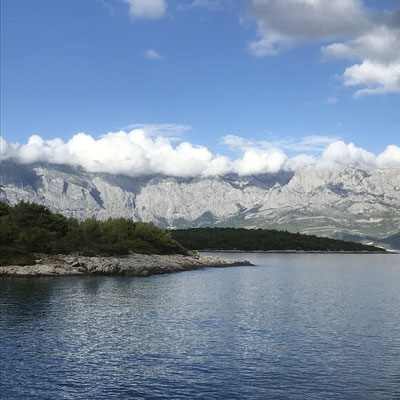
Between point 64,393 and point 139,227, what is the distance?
15678 cm

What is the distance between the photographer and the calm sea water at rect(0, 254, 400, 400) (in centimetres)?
3609

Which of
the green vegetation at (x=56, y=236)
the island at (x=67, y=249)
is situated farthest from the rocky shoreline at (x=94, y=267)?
the green vegetation at (x=56, y=236)

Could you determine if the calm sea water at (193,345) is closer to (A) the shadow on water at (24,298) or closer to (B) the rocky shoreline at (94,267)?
(A) the shadow on water at (24,298)

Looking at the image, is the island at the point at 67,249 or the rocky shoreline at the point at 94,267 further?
the island at the point at 67,249

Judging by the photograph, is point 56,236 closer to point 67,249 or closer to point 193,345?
point 67,249

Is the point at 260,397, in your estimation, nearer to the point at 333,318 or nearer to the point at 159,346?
the point at 159,346

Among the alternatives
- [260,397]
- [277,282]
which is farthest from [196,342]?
[277,282]

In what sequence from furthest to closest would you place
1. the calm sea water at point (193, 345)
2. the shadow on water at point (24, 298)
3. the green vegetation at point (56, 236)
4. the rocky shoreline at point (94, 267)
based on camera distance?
the green vegetation at point (56, 236) → the rocky shoreline at point (94, 267) → the shadow on water at point (24, 298) → the calm sea water at point (193, 345)

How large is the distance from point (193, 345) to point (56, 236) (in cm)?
10113

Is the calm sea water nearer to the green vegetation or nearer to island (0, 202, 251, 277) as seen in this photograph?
island (0, 202, 251, 277)

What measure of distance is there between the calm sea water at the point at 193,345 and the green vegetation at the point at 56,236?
37.3 m

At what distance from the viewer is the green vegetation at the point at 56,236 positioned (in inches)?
5030

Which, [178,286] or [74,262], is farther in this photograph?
[74,262]

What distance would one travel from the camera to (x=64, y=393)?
34.2 metres
